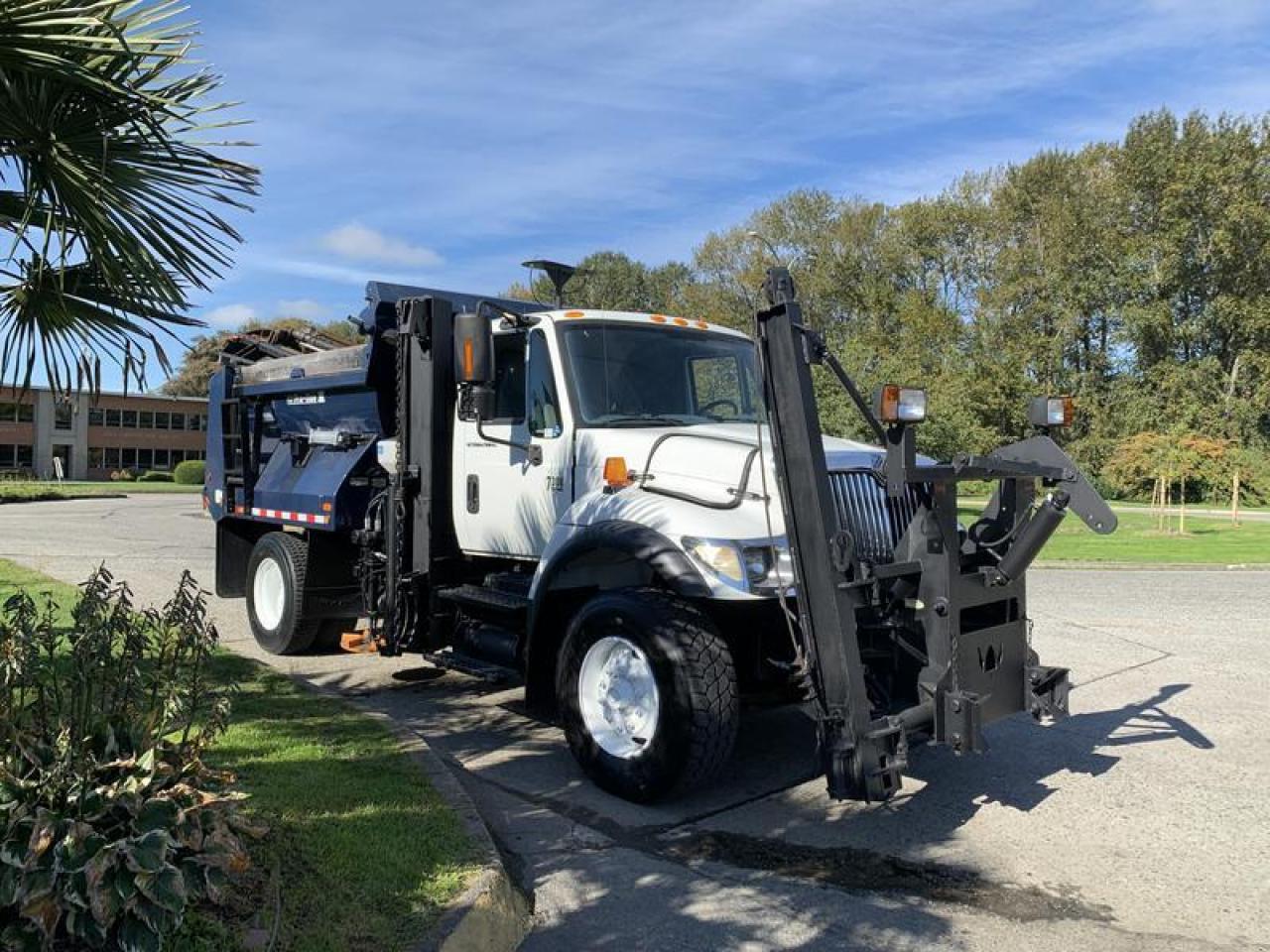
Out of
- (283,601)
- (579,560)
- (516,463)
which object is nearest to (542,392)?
(516,463)

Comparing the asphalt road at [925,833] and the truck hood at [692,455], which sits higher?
the truck hood at [692,455]

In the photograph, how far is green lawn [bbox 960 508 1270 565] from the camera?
17.4 meters

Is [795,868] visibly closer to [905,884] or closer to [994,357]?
[905,884]

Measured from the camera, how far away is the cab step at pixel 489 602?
612 centimetres

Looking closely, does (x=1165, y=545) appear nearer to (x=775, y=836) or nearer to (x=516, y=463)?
(x=516, y=463)

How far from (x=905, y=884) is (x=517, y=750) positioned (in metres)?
2.63

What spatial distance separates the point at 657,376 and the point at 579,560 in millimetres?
1456

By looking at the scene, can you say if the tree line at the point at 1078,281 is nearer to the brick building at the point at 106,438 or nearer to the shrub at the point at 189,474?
the shrub at the point at 189,474

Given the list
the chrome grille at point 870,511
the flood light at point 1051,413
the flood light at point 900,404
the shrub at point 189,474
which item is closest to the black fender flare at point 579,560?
the chrome grille at point 870,511

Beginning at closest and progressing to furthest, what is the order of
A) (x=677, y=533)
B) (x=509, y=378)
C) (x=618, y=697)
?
(x=677, y=533), (x=618, y=697), (x=509, y=378)

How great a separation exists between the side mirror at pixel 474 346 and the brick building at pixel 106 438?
54276 millimetres

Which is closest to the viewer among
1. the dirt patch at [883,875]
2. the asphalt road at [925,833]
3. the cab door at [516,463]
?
the asphalt road at [925,833]

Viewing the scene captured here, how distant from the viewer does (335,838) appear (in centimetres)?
412

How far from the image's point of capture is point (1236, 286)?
1738 inches
